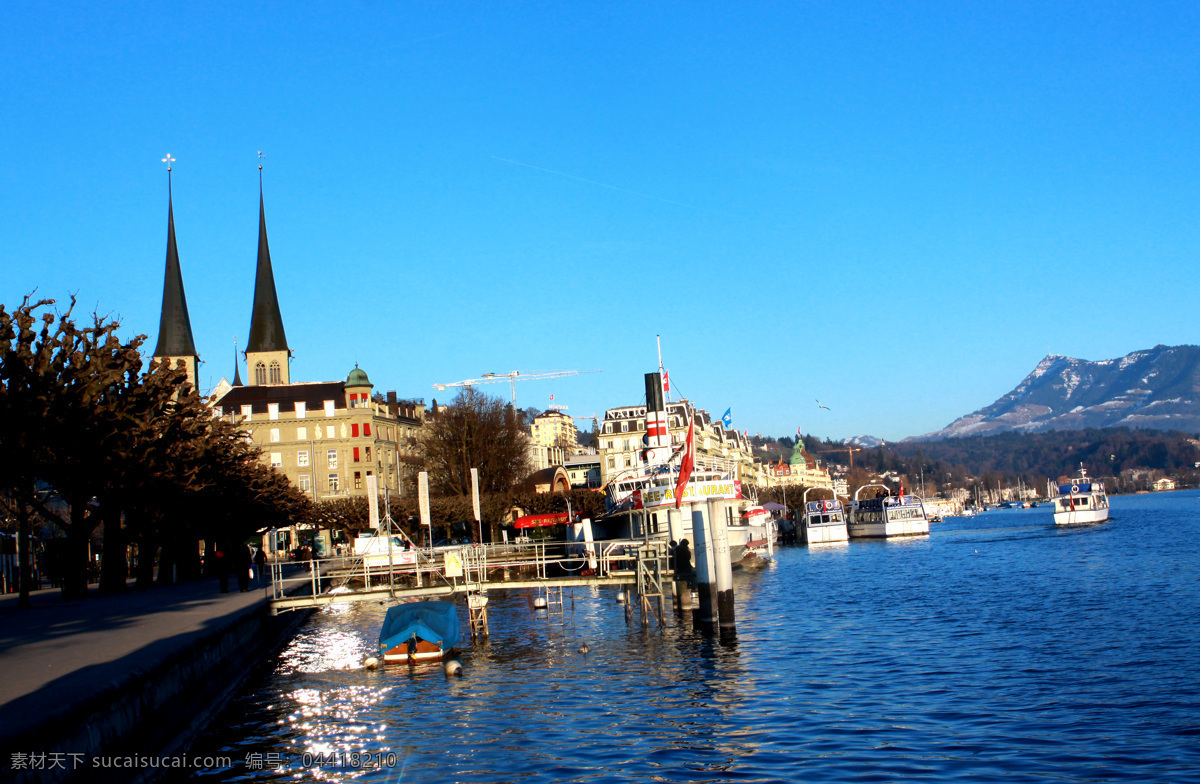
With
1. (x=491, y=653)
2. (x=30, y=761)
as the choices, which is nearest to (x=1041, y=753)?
(x=30, y=761)

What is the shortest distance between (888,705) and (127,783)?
14.7 m

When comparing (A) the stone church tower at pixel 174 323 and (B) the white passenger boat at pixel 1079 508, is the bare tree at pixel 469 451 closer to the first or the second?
(A) the stone church tower at pixel 174 323

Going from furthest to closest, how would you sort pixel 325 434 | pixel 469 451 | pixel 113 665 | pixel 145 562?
1. pixel 325 434
2. pixel 469 451
3. pixel 145 562
4. pixel 113 665

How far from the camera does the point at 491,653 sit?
106ft

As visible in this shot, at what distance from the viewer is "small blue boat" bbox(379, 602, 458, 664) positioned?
3033 cm

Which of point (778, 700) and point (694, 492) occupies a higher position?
point (694, 492)

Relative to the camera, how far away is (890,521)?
11725cm

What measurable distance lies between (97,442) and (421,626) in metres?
13.9

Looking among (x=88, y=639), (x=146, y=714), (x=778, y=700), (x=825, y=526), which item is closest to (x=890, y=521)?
(x=825, y=526)

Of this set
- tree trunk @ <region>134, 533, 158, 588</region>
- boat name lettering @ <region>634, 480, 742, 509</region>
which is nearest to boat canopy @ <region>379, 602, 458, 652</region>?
tree trunk @ <region>134, 533, 158, 588</region>

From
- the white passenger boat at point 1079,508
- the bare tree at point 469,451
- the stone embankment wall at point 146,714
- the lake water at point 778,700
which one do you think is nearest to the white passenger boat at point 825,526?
the white passenger boat at point 1079,508

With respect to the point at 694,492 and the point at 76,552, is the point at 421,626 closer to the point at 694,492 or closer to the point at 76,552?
the point at 76,552

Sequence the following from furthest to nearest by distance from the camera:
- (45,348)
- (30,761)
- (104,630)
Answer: (45,348), (104,630), (30,761)

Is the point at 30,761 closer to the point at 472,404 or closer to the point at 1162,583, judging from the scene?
the point at 1162,583
